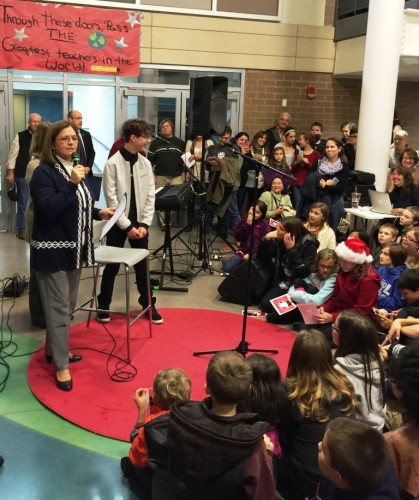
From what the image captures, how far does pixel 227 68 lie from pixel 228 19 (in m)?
0.68

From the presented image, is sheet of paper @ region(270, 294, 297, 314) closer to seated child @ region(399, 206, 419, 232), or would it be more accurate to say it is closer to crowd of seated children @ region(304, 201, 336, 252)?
crowd of seated children @ region(304, 201, 336, 252)

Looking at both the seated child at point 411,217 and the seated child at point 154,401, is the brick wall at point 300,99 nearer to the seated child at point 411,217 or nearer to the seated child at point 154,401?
the seated child at point 411,217

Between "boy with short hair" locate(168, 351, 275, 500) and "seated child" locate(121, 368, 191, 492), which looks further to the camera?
"seated child" locate(121, 368, 191, 492)

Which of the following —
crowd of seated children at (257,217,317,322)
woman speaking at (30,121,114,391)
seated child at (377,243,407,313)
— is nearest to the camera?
woman speaking at (30,121,114,391)

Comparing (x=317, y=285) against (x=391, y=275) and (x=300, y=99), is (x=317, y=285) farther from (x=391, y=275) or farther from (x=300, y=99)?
(x=300, y=99)

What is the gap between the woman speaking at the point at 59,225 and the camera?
338cm

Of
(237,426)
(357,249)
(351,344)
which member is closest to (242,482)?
(237,426)

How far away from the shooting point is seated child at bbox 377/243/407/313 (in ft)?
14.3

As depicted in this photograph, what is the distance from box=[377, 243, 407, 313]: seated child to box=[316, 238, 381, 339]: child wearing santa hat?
0.10m

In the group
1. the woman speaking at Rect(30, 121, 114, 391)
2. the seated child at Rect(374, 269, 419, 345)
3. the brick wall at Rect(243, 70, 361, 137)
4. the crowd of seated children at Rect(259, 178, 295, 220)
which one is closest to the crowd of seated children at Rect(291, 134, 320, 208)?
the crowd of seated children at Rect(259, 178, 295, 220)

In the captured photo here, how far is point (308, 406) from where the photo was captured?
101 inches

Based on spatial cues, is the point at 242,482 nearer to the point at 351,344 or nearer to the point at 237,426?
the point at 237,426

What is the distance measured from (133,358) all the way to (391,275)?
6.40 feet

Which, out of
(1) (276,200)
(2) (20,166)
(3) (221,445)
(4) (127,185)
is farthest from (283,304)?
(2) (20,166)
